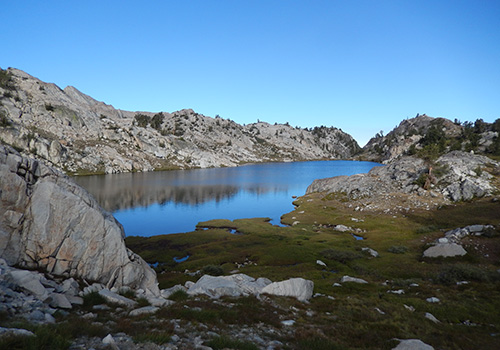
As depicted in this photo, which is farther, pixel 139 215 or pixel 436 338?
pixel 139 215

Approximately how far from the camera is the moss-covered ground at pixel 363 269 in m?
16.2

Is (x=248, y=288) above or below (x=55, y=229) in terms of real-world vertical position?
below

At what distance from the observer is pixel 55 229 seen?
2020 cm

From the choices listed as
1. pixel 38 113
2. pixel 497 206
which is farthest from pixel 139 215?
pixel 38 113

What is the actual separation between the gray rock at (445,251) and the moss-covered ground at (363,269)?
1.17 meters

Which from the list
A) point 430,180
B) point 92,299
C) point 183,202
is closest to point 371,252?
point 92,299

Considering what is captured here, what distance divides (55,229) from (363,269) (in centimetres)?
3656

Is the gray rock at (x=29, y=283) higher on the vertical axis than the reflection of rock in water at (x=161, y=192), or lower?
higher

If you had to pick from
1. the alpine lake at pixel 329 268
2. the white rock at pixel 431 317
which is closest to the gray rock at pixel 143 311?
the alpine lake at pixel 329 268

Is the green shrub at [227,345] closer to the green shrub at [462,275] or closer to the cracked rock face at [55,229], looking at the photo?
the cracked rock face at [55,229]

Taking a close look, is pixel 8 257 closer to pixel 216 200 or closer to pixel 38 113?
pixel 216 200

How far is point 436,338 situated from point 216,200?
9579 centimetres

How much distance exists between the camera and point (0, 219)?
60.3 ft

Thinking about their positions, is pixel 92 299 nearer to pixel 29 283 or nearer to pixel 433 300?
pixel 29 283
